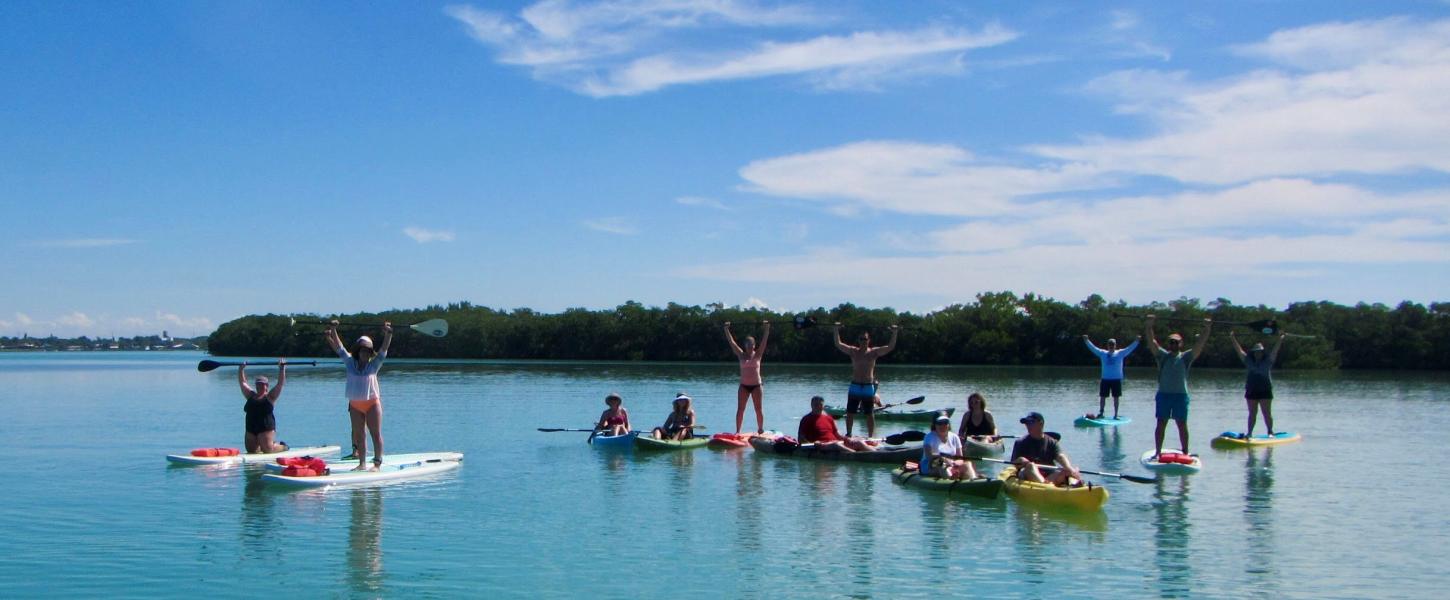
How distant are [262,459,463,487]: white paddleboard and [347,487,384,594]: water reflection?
1.28 feet

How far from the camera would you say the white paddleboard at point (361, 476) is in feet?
49.4

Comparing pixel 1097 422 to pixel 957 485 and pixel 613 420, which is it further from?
pixel 957 485

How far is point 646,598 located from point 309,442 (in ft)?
50.5

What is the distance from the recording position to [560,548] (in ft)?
37.7

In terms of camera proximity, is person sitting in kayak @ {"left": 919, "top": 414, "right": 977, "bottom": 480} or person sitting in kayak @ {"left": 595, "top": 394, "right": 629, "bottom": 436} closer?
person sitting in kayak @ {"left": 919, "top": 414, "right": 977, "bottom": 480}

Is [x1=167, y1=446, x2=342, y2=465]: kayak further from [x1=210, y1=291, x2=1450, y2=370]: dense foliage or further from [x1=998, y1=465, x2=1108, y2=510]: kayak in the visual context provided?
[x1=210, y1=291, x2=1450, y2=370]: dense foliage

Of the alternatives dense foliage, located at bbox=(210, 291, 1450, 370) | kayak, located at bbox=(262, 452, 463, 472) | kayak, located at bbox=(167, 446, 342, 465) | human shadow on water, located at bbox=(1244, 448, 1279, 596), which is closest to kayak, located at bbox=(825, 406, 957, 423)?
human shadow on water, located at bbox=(1244, 448, 1279, 596)

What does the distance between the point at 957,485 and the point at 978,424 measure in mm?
4234

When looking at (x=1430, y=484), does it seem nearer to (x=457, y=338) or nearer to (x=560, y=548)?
(x=560, y=548)

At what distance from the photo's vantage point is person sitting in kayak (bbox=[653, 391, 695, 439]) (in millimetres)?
20312

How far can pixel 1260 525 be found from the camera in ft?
41.3

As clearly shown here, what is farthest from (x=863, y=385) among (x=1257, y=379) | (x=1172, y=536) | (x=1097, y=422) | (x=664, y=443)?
(x=1172, y=536)

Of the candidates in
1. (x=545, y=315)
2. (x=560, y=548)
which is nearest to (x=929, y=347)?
(x=545, y=315)

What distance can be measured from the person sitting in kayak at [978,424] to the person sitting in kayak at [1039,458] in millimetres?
3452
